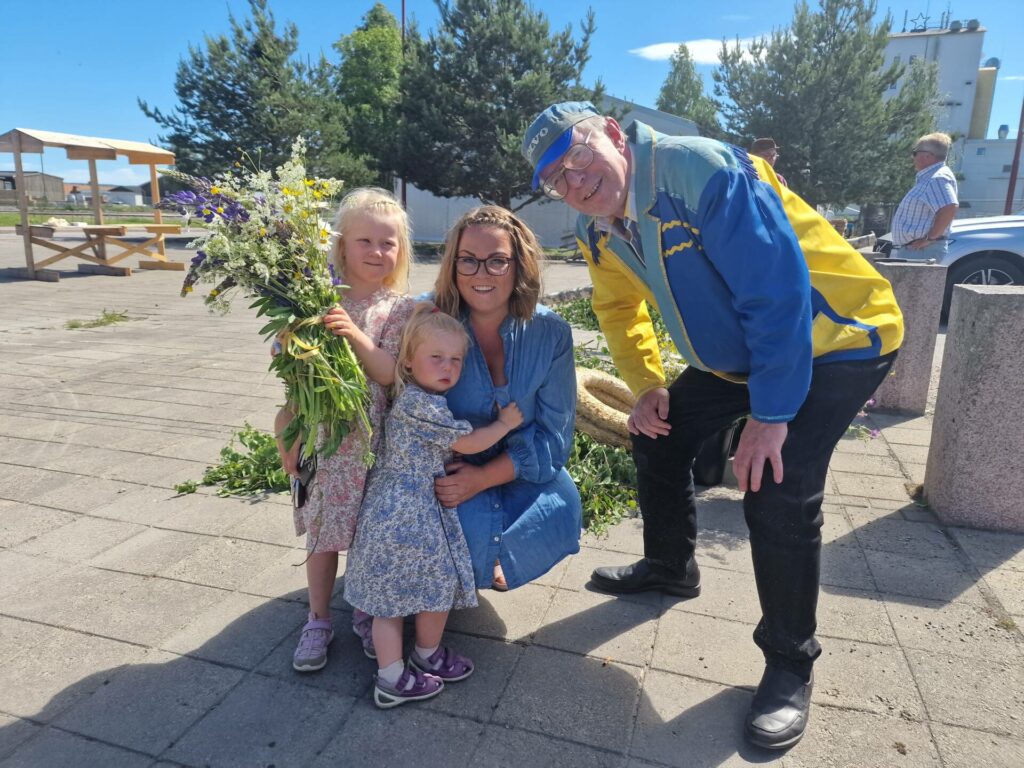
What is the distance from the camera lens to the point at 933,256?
7316 mm

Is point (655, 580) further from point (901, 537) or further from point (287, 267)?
point (287, 267)

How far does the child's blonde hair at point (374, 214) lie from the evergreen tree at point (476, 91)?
71.0ft

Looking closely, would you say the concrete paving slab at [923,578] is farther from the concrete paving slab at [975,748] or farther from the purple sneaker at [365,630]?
the purple sneaker at [365,630]

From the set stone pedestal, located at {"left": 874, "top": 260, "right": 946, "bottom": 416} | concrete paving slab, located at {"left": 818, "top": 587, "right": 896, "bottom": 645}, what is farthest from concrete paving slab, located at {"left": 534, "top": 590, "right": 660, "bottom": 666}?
stone pedestal, located at {"left": 874, "top": 260, "right": 946, "bottom": 416}

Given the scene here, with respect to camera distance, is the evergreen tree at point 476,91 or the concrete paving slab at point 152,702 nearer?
the concrete paving slab at point 152,702

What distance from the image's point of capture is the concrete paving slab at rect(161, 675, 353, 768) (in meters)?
2.09

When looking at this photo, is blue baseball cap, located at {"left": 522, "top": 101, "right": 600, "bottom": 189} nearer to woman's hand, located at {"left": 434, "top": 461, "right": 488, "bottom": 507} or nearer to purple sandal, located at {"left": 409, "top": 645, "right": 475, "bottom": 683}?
woman's hand, located at {"left": 434, "top": 461, "right": 488, "bottom": 507}

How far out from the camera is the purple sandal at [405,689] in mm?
2289

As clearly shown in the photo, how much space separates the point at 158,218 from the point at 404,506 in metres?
17.9

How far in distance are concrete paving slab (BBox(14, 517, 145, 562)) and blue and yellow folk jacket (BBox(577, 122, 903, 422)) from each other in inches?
104

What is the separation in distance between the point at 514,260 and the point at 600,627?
Answer: 1.37 m

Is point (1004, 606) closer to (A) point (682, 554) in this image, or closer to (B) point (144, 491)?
(A) point (682, 554)

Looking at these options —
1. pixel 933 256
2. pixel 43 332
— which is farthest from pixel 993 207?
pixel 43 332

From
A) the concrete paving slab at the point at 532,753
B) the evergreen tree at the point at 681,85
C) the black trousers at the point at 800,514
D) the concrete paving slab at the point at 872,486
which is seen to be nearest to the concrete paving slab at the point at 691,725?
the concrete paving slab at the point at 532,753
